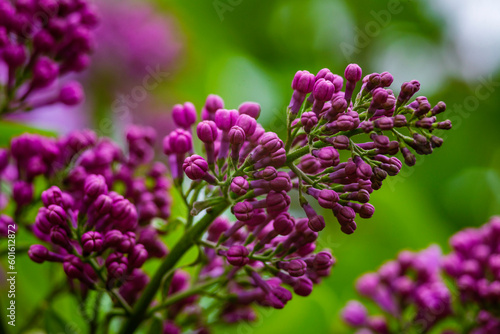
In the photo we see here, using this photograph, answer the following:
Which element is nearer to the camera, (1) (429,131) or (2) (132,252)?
(1) (429,131)

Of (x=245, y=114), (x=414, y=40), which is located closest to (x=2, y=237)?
(x=245, y=114)

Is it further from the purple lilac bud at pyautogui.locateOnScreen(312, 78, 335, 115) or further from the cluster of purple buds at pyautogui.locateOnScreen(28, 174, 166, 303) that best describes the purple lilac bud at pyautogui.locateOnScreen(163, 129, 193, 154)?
the purple lilac bud at pyautogui.locateOnScreen(312, 78, 335, 115)

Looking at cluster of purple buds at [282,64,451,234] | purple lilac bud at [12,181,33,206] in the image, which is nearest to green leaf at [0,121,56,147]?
purple lilac bud at [12,181,33,206]

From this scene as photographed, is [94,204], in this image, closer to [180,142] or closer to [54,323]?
[180,142]

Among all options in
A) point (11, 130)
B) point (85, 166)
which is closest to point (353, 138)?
point (85, 166)

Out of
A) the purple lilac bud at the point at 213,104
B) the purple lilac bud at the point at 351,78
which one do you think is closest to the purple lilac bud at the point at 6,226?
the purple lilac bud at the point at 213,104

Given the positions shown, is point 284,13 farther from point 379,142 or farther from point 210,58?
point 379,142
